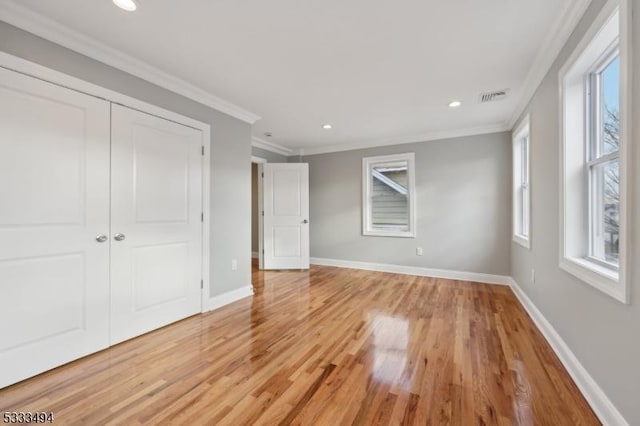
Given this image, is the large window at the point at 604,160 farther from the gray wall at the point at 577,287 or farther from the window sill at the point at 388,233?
the window sill at the point at 388,233

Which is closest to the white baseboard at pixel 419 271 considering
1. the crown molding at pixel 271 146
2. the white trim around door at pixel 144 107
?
the crown molding at pixel 271 146

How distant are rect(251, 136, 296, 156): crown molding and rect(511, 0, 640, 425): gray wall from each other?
3892mm

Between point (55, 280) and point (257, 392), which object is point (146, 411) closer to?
point (257, 392)

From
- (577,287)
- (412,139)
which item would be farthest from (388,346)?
(412,139)

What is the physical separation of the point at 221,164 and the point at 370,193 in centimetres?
287

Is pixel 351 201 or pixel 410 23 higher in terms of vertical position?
pixel 410 23

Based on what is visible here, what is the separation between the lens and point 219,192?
10.3ft

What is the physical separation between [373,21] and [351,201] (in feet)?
11.7

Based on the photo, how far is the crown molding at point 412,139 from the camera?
4.04 metres

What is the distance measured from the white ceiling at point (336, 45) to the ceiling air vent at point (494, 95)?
0.27 ft

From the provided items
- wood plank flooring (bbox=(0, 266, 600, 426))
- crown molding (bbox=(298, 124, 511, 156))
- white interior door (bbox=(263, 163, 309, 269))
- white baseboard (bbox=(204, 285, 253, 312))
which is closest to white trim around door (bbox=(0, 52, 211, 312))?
white baseboard (bbox=(204, 285, 253, 312))

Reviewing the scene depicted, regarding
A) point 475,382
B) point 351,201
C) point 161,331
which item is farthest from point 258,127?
point 475,382

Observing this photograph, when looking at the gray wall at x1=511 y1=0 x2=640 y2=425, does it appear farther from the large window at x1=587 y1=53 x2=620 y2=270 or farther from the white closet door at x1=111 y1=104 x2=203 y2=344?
the white closet door at x1=111 y1=104 x2=203 y2=344

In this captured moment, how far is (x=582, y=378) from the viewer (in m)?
1.62
